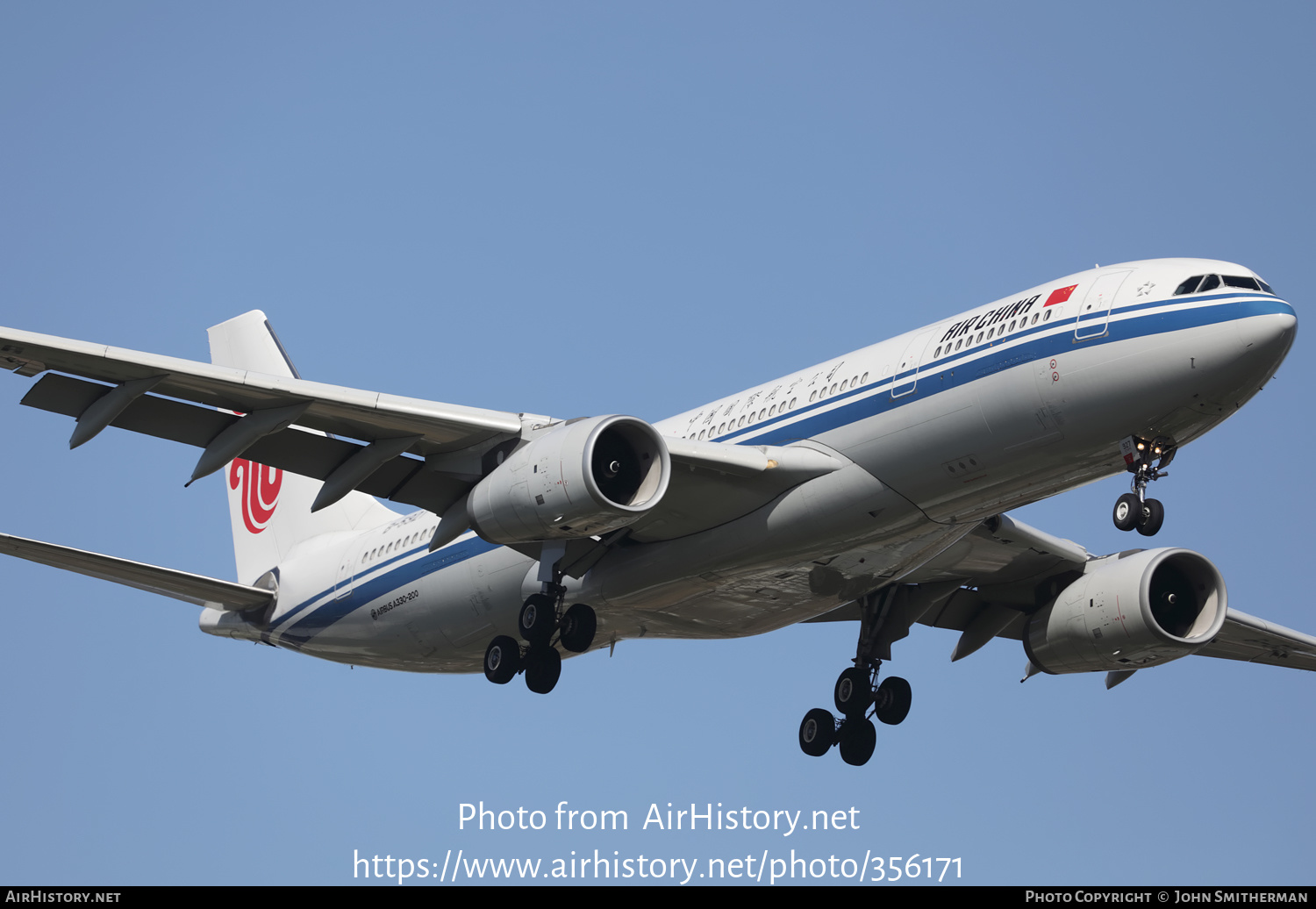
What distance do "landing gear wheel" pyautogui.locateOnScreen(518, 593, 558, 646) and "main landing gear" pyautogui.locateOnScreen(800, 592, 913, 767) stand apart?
6151 mm

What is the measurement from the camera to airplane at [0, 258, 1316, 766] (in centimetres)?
2244

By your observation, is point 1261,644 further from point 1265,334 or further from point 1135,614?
point 1265,334

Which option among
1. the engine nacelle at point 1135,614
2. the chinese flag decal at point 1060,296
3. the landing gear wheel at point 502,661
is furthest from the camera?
the engine nacelle at point 1135,614

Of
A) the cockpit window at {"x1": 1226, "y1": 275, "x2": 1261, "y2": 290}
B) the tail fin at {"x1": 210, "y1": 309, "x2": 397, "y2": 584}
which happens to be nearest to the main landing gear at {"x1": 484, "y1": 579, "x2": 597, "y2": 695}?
the tail fin at {"x1": 210, "y1": 309, "x2": 397, "y2": 584}

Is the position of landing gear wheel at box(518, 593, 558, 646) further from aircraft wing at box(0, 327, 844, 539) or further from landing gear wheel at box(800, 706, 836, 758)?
landing gear wheel at box(800, 706, 836, 758)

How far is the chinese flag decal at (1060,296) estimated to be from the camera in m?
23.0

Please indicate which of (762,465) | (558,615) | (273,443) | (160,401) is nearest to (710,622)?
(558,615)

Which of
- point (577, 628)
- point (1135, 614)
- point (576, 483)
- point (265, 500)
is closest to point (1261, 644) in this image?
point (1135, 614)

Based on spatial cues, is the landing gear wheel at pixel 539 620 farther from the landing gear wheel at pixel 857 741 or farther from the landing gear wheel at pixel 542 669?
the landing gear wheel at pixel 857 741

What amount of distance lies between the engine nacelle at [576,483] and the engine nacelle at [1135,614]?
9.57m

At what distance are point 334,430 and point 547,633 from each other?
4.76 metres

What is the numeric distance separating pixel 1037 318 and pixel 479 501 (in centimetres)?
837

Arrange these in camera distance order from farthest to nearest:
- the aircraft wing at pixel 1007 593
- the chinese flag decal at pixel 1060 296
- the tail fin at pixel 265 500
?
the tail fin at pixel 265 500, the aircraft wing at pixel 1007 593, the chinese flag decal at pixel 1060 296

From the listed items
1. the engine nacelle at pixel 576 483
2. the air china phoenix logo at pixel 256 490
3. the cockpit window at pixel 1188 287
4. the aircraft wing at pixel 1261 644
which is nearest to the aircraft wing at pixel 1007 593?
the aircraft wing at pixel 1261 644
